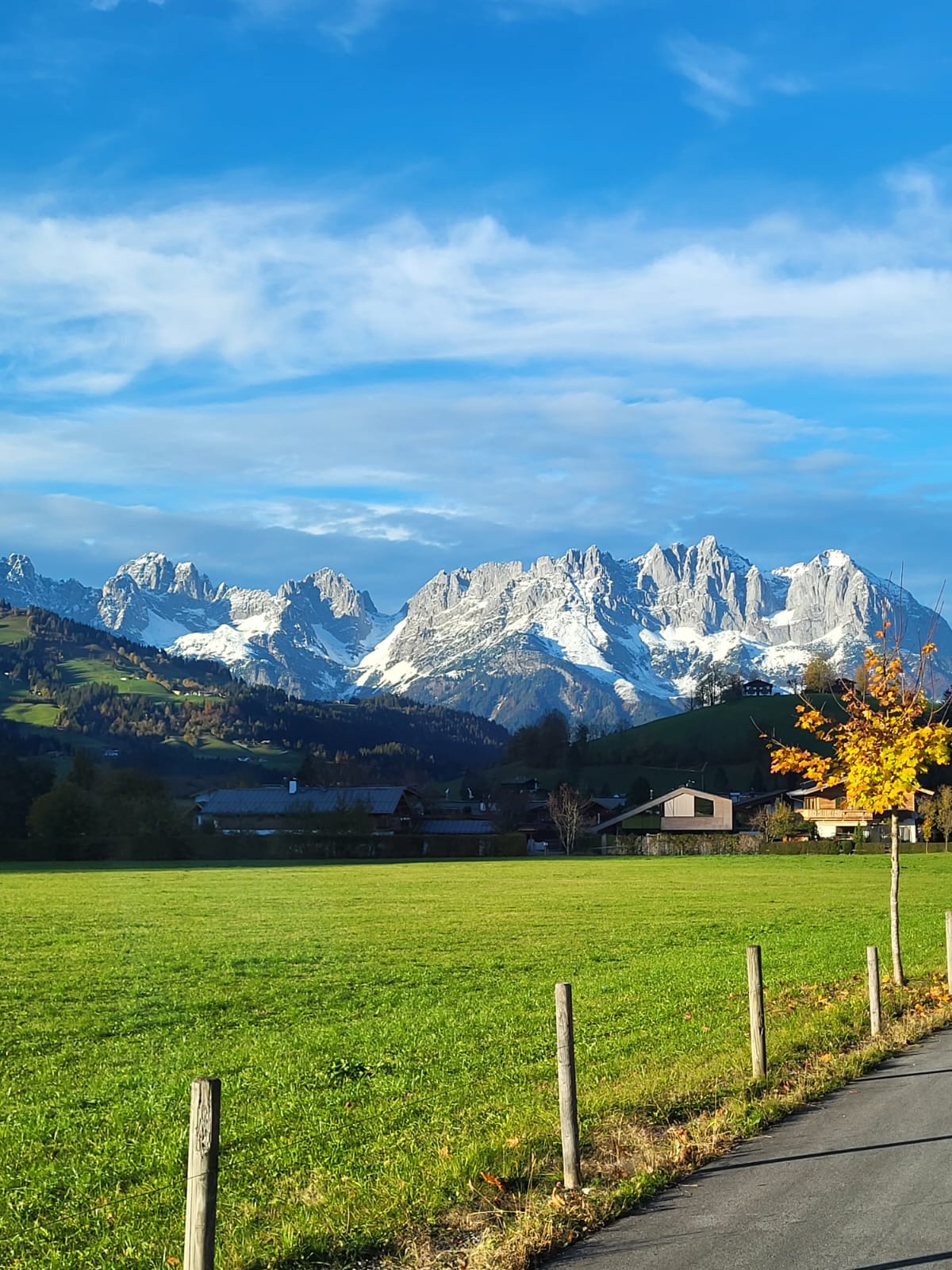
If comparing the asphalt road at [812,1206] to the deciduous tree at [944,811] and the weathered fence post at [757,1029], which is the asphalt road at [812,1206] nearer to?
the weathered fence post at [757,1029]

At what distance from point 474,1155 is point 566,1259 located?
2.23 m

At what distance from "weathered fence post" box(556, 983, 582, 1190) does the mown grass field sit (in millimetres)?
291

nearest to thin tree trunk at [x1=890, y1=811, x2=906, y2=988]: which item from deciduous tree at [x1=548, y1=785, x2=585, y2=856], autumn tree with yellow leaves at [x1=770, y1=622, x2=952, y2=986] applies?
autumn tree with yellow leaves at [x1=770, y1=622, x2=952, y2=986]

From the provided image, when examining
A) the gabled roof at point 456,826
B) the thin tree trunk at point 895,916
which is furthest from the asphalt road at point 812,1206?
the gabled roof at point 456,826

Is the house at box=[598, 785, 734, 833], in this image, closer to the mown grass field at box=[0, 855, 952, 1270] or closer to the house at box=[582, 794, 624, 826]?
the house at box=[582, 794, 624, 826]

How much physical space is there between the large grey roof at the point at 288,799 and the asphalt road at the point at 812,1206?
13683cm

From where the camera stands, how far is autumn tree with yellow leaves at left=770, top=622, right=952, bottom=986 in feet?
66.6

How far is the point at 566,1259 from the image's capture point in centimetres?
799

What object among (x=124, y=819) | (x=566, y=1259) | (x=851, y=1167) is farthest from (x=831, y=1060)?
(x=124, y=819)

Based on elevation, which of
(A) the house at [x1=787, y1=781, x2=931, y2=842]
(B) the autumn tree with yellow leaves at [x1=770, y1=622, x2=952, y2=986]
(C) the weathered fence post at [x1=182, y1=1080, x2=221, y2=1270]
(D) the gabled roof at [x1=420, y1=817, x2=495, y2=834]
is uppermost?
(B) the autumn tree with yellow leaves at [x1=770, y1=622, x2=952, y2=986]

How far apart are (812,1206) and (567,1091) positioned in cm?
203

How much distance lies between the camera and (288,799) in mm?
156750

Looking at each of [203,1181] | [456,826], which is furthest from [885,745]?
[456,826]

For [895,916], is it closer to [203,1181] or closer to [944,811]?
[203,1181]
